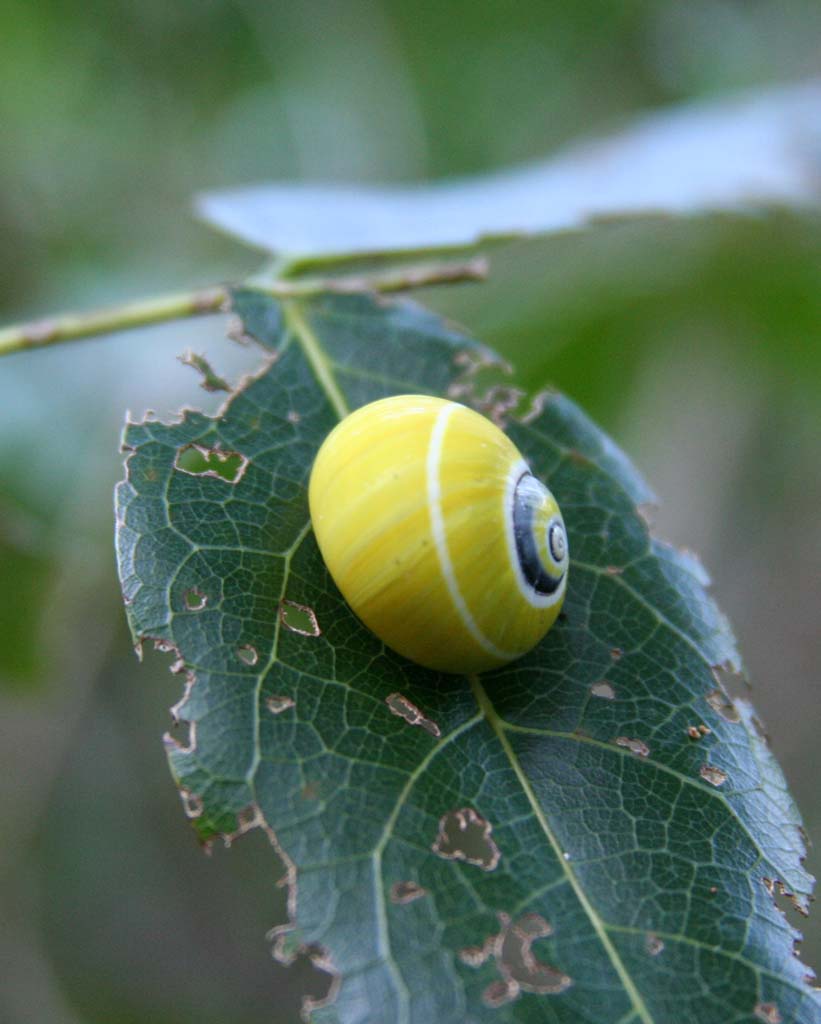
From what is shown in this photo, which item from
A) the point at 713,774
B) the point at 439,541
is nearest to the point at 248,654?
the point at 439,541

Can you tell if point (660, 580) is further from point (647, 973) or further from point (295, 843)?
point (295, 843)

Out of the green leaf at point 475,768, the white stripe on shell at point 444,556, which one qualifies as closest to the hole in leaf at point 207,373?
the green leaf at point 475,768

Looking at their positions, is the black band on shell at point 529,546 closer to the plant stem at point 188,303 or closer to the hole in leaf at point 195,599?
the hole in leaf at point 195,599

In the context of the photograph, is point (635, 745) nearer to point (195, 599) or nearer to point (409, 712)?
point (409, 712)

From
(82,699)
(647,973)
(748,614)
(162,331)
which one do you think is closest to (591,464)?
(647,973)

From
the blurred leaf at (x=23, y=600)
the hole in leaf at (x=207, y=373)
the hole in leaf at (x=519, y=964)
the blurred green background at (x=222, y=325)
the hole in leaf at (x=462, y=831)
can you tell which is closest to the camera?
the hole in leaf at (x=519, y=964)

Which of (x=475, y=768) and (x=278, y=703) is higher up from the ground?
(x=278, y=703)
